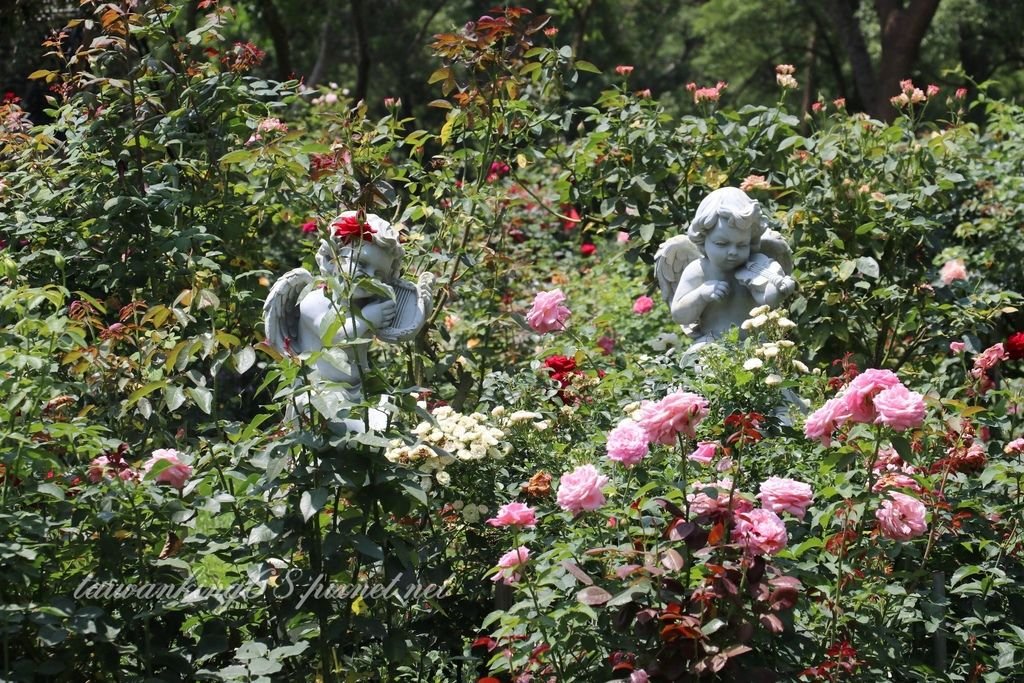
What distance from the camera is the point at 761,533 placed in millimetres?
2832

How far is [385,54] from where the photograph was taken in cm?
2039

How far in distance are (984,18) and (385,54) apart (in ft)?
28.9

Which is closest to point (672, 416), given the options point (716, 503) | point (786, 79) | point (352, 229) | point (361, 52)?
point (716, 503)

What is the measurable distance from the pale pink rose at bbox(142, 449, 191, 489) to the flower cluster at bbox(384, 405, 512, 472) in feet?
1.84

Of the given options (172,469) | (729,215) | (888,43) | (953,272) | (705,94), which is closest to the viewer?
(172,469)

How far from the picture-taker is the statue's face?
16.1 feet

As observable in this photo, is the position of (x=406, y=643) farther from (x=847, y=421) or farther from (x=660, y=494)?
(x=847, y=421)

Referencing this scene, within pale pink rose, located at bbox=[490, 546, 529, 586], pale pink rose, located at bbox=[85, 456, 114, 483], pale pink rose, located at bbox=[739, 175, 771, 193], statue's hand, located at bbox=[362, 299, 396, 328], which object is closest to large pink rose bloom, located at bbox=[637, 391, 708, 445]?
pale pink rose, located at bbox=[490, 546, 529, 586]

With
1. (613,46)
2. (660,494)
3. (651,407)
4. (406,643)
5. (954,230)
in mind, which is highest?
(651,407)

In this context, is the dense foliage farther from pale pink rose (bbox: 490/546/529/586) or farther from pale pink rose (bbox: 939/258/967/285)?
pale pink rose (bbox: 939/258/967/285)

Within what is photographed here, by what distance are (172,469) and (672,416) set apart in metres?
1.31

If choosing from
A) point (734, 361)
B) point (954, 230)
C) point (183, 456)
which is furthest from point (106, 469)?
point (954, 230)

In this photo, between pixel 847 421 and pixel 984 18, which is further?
pixel 984 18

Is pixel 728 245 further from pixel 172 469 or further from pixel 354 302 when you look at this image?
pixel 172 469
